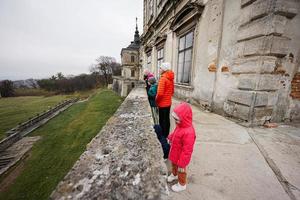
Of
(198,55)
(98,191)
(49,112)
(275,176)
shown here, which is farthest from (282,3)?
(49,112)

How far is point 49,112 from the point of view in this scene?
27.2m

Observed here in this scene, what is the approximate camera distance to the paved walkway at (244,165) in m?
1.42

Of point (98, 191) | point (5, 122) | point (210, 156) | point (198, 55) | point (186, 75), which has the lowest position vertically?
point (5, 122)

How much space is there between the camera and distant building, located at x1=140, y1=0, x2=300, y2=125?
2775mm

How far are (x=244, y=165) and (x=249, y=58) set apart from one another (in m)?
2.42

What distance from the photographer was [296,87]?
3342 millimetres

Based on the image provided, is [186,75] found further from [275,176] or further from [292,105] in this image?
[275,176]

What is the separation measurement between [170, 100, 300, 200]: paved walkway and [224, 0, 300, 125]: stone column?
0.56 metres

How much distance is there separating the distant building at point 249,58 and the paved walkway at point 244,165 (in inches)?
25.2

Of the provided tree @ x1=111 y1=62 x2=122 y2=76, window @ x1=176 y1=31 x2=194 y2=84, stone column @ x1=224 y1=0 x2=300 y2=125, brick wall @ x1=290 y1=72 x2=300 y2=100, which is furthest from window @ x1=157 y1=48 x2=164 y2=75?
tree @ x1=111 y1=62 x2=122 y2=76

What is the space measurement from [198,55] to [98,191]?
4.95 meters

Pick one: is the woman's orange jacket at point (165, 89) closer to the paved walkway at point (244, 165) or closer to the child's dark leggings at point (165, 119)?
→ the child's dark leggings at point (165, 119)

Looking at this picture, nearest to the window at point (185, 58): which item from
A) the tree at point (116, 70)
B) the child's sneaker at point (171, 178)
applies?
the child's sneaker at point (171, 178)

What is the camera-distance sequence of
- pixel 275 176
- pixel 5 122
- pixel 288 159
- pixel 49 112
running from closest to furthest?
pixel 275 176, pixel 288 159, pixel 5 122, pixel 49 112
